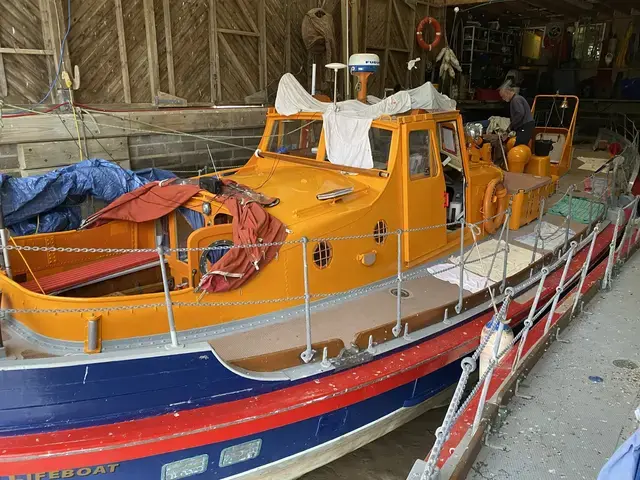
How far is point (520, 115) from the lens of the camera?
7590 mm

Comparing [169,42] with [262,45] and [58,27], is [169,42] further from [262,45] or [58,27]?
[262,45]

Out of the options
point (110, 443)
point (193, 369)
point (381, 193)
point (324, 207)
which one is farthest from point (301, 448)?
point (381, 193)

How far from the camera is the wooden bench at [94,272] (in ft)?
12.3

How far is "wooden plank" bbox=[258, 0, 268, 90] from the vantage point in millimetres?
9758

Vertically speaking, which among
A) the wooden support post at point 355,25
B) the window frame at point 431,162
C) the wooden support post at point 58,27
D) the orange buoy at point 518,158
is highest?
the wooden support post at point 355,25

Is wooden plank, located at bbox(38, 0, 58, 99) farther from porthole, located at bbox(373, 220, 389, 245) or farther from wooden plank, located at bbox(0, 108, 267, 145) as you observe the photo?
porthole, located at bbox(373, 220, 389, 245)

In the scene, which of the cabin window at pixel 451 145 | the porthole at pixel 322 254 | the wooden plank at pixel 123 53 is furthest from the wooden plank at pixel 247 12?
the porthole at pixel 322 254

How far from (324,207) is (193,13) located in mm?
6468

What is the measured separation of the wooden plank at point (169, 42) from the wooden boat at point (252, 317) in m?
4.20

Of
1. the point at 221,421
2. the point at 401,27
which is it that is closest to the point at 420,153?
the point at 221,421

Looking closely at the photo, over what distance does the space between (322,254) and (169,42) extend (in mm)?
6300

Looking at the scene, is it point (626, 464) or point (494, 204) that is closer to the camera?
point (626, 464)

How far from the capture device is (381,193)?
171 inches

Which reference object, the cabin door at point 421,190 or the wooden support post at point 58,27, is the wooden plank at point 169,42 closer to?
the wooden support post at point 58,27
